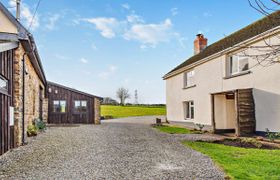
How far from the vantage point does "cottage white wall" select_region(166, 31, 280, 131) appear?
39.5ft

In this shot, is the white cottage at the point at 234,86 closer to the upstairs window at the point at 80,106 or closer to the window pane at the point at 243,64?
the window pane at the point at 243,64

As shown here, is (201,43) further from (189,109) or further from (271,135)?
A: (271,135)

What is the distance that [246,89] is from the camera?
13383 mm

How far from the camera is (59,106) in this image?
24859 millimetres

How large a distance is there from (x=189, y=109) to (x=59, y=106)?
11701 millimetres

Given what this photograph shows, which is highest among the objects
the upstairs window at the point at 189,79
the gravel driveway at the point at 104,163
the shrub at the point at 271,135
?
the upstairs window at the point at 189,79

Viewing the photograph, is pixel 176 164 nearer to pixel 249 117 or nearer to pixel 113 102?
pixel 249 117

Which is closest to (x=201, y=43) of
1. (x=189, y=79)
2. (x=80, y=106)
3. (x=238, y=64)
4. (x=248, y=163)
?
(x=189, y=79)

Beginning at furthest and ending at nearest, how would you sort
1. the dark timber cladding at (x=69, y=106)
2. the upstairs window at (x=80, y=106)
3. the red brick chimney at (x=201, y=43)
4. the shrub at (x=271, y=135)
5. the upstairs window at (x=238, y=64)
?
the upstairs window at (x=80, y=106)
the dark timber cladding at (x=69, y=106)
the red brick chimney at (x=201, y=43)
the upstairs window at (x=238, y=64)
the shrub at (x=271, y=135)

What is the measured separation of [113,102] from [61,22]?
43.8m

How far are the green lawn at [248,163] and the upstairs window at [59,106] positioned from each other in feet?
59.0

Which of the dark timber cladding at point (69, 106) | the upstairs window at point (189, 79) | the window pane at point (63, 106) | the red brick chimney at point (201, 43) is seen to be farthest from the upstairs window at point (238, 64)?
the window pane at point (63, 106)

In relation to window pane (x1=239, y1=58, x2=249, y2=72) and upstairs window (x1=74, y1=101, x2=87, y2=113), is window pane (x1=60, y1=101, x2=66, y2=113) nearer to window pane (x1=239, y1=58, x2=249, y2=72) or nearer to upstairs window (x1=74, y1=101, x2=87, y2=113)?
upstairs window (x1=74, y1=101, x2=87, y2=113)

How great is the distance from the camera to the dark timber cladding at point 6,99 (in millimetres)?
7922
